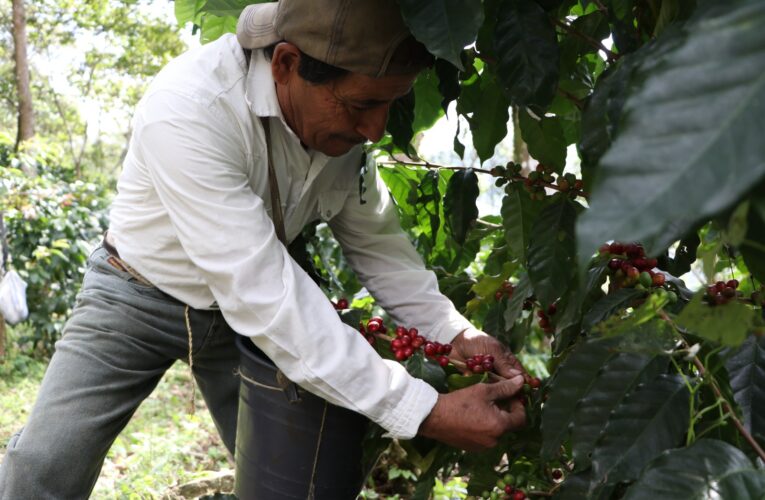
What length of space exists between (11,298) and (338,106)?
415 cm

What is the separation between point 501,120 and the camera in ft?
5.58

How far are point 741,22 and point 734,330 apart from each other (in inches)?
15.8

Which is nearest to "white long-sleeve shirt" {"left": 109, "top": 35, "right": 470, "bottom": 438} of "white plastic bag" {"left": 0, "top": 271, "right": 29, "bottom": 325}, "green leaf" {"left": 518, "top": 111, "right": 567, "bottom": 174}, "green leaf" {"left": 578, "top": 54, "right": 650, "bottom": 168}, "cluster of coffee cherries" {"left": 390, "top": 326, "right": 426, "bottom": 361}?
"cluster of coffee cherries" {"left": 390, "top": 326, "right": 426, "bottom": 361}

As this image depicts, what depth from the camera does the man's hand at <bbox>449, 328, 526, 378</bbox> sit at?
1.67 metres

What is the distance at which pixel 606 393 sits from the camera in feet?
3.39

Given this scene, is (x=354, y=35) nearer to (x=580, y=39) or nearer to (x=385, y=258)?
(x=580, y=39)

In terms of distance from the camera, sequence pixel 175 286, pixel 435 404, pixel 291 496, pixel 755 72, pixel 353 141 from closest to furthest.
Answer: pixel 755 72 → pixel 435 404 → pixel 291 496 → pixel 353 141 → pixel 175 286

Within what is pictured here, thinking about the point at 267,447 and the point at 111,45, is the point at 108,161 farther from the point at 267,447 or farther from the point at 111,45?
the point at 267,447

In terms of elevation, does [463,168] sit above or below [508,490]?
above

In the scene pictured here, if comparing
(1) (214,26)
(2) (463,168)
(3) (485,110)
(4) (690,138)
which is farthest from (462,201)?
(4) (690,138)

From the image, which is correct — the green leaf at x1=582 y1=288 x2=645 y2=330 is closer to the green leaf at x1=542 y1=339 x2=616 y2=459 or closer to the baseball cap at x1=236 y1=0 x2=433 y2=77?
the green leaf at x1=542 y1=339 x2=616 y2=459

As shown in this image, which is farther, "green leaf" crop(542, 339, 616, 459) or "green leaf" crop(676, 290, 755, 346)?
"green leaf" crop(542, 339, 616, 459)

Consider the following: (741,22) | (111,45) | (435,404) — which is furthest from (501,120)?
(111,45)

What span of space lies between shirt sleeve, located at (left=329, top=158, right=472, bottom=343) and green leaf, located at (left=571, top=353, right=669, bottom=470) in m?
0.96
